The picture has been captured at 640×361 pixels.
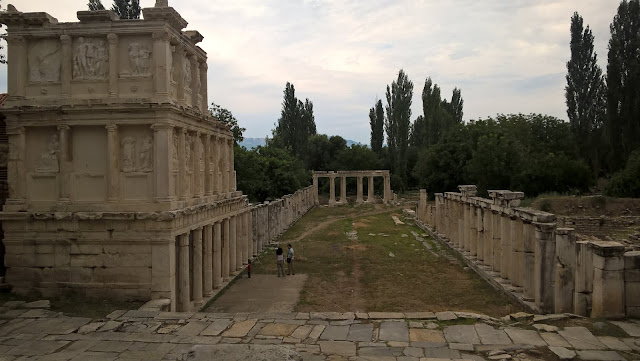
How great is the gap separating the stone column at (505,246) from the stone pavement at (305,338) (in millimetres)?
6869

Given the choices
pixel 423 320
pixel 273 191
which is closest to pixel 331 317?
pixel 423 320

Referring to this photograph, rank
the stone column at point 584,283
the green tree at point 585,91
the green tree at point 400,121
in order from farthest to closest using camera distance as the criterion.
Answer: the green tree at point 400,121, the green tree at point 585,91, the stone column at point 584,283

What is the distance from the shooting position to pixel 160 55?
42.3 feet

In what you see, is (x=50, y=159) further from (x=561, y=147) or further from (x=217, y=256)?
(x=561, y=147)

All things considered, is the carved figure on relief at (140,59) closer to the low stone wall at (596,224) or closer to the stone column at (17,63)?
the stone column at (17,63)

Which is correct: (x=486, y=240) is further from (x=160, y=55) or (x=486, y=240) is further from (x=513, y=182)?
(x=513, y=182)

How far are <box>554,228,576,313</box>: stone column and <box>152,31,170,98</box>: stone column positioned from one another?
11.1 m

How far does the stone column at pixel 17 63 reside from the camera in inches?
518

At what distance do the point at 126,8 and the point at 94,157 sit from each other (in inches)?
505

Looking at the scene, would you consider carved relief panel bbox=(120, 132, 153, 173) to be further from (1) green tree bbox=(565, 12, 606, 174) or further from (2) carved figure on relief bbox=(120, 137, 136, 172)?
(1) green tree bbox=(565, 12, 606, 174)

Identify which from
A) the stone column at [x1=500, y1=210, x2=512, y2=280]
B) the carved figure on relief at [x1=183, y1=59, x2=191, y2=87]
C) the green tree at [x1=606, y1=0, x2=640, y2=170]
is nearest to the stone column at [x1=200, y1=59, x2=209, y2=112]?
the carved figure on relief at [x1=183, y1=59, x2=191, y2=87]

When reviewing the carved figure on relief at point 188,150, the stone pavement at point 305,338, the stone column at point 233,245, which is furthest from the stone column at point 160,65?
the stone column at point 233,245

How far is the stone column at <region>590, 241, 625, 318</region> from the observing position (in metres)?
10.1

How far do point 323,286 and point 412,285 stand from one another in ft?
10.8
